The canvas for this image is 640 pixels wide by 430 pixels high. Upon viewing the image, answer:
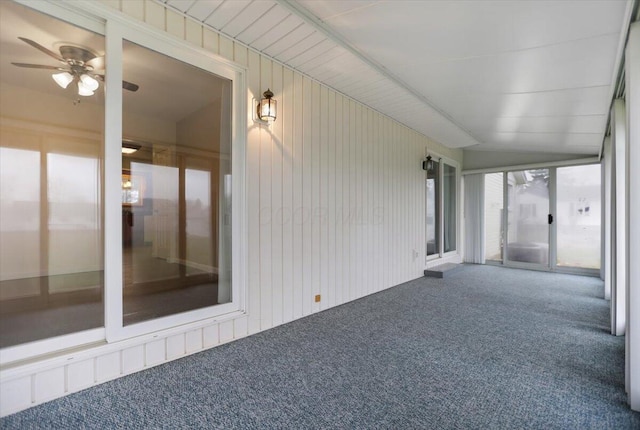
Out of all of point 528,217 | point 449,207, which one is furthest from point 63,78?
point 528,217

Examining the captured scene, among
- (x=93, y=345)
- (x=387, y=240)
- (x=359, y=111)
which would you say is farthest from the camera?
(x=387, y=240)

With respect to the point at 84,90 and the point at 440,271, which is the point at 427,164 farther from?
the point at 84,90

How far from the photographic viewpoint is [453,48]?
2506mm

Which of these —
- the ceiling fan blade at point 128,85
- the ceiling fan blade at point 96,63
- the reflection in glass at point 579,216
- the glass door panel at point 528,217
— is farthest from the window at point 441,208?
the ceiling fan blade at point 96,63

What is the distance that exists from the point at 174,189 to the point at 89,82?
1.23m

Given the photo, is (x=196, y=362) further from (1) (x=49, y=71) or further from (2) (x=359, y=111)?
(2) (x=359, y=111)

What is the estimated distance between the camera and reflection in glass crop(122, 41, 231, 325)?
2.38 metres

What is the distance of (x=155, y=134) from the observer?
3.06 meters

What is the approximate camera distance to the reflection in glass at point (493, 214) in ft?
22.2

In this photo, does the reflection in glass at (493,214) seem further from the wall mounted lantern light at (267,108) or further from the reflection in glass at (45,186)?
the reflection in glass at (45,186)

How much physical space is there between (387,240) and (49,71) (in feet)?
13.8

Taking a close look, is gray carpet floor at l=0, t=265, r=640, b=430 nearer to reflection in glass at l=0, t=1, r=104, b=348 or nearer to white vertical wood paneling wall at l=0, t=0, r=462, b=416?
white vertical wood paneling wall at l=0, t=0, r=462, b=416

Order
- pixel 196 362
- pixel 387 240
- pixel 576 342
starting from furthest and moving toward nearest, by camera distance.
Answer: pixel 387 240
pixel 576 342
pixel 196 362

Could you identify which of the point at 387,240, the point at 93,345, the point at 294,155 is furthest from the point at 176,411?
the point at 387,240
